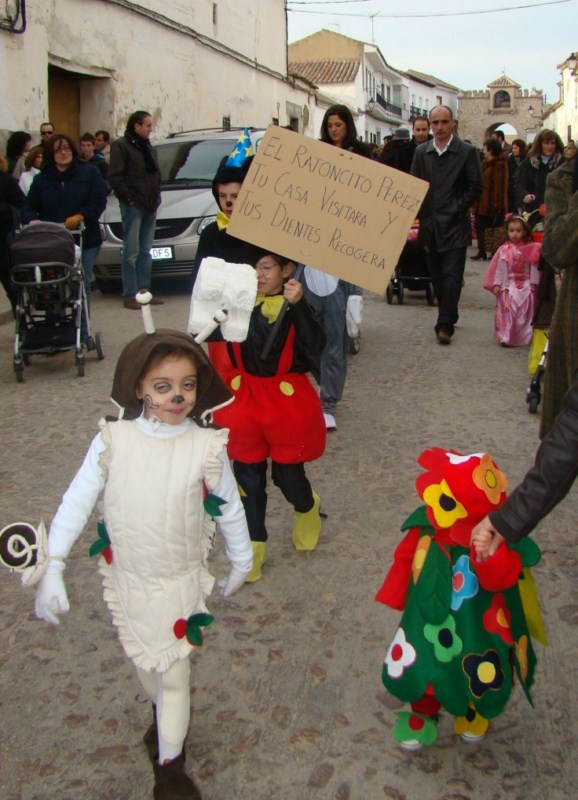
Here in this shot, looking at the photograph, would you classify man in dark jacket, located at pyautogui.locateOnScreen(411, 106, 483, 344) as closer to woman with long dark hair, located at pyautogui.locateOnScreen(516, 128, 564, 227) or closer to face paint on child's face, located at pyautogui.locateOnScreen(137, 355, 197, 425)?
woman with long dark hair, located at pyautogui.locateOnScreen(516, 128, 564, 227)

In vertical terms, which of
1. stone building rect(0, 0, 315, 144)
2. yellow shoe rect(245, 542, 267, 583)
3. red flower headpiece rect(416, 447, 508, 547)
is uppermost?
stone building rect(0, 0, 315, 144)

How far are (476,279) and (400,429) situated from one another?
800 centimetres

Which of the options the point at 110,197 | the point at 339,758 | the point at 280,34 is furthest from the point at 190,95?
the point at 339,758

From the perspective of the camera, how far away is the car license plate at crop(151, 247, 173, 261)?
11062 mm

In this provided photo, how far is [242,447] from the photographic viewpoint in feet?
12.5

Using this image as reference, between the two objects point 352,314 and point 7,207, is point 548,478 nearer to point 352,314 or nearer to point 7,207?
point 352,314

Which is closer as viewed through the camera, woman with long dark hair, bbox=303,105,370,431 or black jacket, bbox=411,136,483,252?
woman with long dark hair, bbox=303,105,370,431

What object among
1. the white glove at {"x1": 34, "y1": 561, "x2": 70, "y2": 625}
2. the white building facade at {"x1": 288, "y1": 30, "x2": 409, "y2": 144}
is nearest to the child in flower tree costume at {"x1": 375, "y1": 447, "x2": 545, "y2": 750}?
the white glove at {"x1": 34, "y1": 561, "x2": 70, "y2": 625}

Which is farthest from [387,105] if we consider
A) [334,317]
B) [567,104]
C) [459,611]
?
[459,611]

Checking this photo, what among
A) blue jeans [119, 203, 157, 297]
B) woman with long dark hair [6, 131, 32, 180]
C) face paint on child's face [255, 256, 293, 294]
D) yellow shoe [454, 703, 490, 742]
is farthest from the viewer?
woman with long dark hair [6, 131, 32, 180]

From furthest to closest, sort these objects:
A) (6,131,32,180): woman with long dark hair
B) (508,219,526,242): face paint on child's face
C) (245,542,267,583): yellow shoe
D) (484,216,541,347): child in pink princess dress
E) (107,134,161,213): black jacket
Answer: (6,131,32,180): woman with long dark hair < (107,134,161,213): black jacket < (484,216,541,347): child in pink princess dress < (508,219,526,242): face paint on child's face < (245,542,267,583): yellow shoe

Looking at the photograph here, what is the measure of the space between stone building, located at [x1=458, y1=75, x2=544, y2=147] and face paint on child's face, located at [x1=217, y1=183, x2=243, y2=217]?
91931 mm

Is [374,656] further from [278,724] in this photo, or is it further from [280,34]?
[280,34]

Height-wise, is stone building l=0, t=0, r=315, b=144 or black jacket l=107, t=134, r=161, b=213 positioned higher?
stone building l=0, t=0, r=315, b=144
